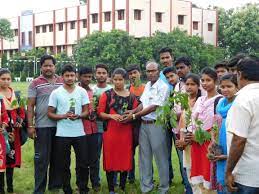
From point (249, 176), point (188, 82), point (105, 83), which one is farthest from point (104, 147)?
point (249, 176)

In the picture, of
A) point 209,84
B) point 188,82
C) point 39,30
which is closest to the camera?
point 209,84

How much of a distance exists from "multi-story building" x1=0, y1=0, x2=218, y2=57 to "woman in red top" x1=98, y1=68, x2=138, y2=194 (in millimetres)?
43218

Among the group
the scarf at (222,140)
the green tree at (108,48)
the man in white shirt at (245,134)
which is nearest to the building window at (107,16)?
the green tree at (108,48)

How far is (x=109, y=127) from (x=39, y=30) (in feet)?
200

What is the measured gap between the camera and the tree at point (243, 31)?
51.8m

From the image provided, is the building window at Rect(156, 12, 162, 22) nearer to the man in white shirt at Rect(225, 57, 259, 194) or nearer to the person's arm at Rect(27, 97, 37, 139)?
the person's arm at Rect(27, 97, 37, 139)

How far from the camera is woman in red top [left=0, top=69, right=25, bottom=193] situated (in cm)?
674

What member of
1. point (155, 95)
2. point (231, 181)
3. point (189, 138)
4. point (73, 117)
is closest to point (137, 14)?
point (155, 95)

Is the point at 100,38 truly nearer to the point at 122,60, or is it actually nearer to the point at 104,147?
the point at 122,60

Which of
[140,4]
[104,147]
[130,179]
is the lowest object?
[130,179]

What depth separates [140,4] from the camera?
1986 inches

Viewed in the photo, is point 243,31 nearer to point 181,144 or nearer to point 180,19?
point 180,19

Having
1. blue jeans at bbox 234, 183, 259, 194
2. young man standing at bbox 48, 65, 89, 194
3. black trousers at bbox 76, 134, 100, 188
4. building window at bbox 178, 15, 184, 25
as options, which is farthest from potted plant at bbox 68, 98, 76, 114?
building window at bbox 178, 15, 184, 25

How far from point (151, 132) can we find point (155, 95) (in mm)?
528
